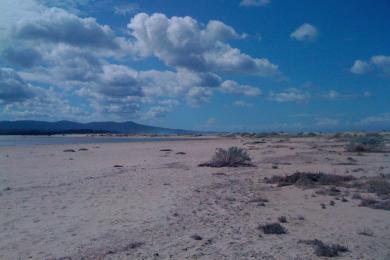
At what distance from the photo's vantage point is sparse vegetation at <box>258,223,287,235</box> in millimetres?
8867

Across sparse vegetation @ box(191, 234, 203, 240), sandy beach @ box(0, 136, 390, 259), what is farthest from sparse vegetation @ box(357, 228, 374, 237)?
sparse vegetation @ box(191, 234, 203, 240)

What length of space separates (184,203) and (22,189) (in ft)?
24.2

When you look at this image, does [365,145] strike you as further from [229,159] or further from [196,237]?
[196,237]

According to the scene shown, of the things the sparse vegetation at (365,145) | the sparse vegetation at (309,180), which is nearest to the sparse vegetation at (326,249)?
the sparse vegetation at (309,180)

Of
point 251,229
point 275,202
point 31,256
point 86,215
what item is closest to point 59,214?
point 86,215

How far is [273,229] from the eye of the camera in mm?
8914

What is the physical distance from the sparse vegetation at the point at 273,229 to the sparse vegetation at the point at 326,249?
0.86m

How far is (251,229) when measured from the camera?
30.4ft

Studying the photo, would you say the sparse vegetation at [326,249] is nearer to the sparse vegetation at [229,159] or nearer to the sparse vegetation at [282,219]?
the sparse vegetation at [282,219]

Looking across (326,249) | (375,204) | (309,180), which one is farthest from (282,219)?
(309,180)

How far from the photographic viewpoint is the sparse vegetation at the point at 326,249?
7.38 m

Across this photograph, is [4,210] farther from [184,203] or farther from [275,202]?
[275,202]

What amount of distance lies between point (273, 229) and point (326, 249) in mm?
1601

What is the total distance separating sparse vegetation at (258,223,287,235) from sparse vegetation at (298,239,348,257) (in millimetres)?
859
